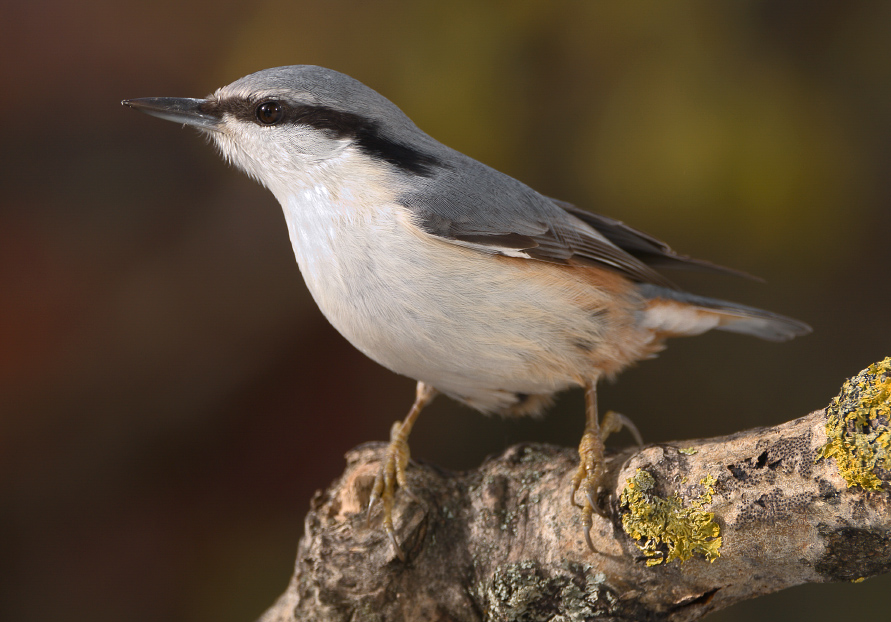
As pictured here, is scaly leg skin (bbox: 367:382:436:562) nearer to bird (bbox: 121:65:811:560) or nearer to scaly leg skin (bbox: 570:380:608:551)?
bird (bbox: 121:65:811:560)

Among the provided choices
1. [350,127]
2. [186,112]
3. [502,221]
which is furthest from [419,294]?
[186,112]

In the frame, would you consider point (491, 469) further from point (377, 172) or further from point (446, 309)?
point (377, 172)

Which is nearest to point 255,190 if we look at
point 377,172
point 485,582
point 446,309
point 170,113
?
point 170,113

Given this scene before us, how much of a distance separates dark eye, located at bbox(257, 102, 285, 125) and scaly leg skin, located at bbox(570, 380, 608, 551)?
38.0 inches

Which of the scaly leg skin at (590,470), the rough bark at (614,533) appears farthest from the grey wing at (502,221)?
the rough bark at (614,533)

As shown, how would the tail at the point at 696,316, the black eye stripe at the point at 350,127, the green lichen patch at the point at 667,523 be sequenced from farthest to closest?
the tail at the point at 696,316, the black eye stripe at the point at 350,127, the green lichen patch at the point at 667,523

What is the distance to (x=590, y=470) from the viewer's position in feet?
4.78

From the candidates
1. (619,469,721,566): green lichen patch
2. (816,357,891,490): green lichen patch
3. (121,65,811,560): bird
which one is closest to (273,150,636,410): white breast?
(121,65,811,560): bird

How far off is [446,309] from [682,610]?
28.8 inches

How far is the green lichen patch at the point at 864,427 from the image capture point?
96 centimetres

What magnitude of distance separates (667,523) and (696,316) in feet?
2.74

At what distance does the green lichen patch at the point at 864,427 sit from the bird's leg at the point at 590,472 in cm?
47

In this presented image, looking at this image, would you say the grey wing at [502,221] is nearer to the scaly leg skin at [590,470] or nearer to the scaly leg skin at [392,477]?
the scaly leg skin at [590,470]

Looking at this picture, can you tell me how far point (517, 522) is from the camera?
1514 mm
